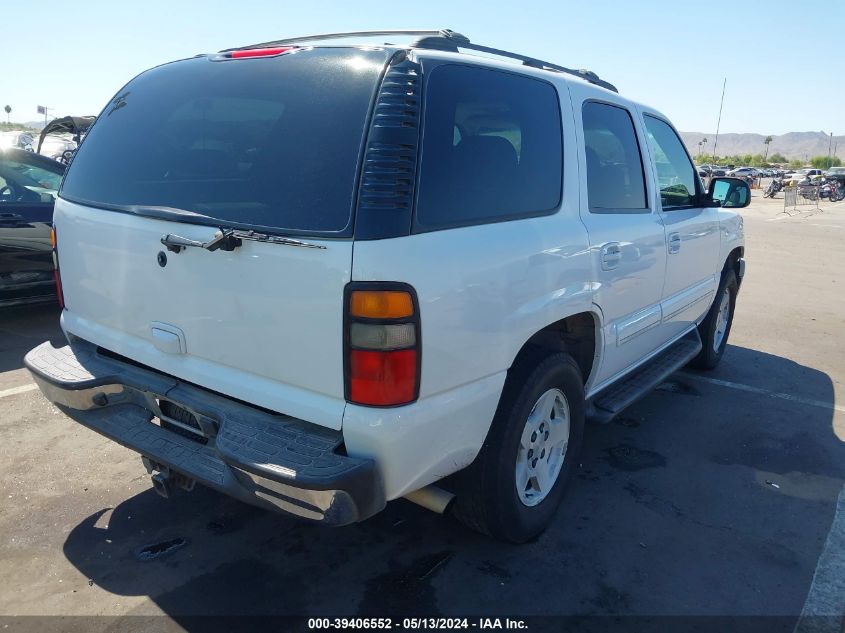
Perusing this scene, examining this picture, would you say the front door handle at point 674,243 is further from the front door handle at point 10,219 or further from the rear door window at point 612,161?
the front door handle at point 10,219

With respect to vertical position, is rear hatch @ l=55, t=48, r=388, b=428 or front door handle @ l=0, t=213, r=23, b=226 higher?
rear hatch @ l=55, t=48, r=388, b=428

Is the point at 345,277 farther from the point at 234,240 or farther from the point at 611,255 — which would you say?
the point at 611,255

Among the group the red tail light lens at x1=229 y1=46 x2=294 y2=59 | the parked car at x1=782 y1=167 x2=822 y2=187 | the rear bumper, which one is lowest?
the rear bumper

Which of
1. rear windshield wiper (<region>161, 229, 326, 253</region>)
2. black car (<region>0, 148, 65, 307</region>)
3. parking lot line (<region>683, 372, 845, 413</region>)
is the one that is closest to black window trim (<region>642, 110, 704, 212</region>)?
parking lot line (<region>683, 372, 845, 413</region>)

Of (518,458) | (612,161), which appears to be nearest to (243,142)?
(518,458)

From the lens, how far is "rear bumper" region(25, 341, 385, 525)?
2123mm

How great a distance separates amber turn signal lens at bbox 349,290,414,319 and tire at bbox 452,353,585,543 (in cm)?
83

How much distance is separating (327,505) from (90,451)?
93.8 inches

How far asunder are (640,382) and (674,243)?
896 mm

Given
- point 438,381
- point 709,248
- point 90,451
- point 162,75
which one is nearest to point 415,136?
point 438,381

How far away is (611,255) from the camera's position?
10.8 ft

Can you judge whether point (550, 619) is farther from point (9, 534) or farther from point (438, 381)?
point (9, 534)

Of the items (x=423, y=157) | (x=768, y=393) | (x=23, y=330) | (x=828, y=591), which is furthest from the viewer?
(x=23, y=330)

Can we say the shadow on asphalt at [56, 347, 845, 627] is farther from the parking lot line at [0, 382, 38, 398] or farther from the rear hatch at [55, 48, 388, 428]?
the parking lot line at [0, 382, 38, 398]
